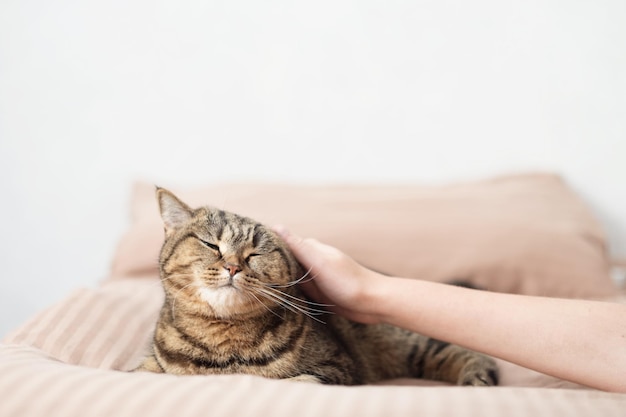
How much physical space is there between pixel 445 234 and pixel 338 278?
0.63m

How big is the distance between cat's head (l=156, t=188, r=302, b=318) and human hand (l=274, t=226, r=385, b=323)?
2.0 inches

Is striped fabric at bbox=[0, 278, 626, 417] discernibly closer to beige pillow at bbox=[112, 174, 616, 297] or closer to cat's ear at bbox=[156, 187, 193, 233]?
cat's ear at bbox=[156, 187, 193, 233]

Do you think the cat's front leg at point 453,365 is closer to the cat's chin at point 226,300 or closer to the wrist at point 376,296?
the wrist at point 376,296

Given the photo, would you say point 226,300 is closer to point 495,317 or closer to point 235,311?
point 235,311

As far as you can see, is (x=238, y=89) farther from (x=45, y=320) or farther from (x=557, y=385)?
(x=557, y=385)

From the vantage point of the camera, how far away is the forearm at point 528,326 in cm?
97

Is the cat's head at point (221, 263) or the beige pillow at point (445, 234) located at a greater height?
the cat's head at point (221, 263)

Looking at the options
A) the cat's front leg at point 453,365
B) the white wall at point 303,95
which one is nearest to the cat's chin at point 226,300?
the cat's front leg at point 453,365

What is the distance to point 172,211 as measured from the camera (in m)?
1.14

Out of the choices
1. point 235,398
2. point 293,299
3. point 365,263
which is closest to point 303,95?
point 365,263

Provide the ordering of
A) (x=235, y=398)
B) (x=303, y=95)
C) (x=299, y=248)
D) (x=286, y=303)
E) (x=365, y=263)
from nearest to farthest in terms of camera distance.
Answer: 1. (x=235, y=398)
2. (x=286, y=303)
3. (x=299, y=248)
4. (x=365, y=263)
5. (x=303, y=95)

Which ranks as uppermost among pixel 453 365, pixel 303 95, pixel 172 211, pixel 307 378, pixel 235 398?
pixel 303 95

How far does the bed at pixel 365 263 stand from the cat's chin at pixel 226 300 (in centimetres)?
20

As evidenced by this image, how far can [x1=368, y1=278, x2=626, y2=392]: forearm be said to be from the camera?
973 mm
